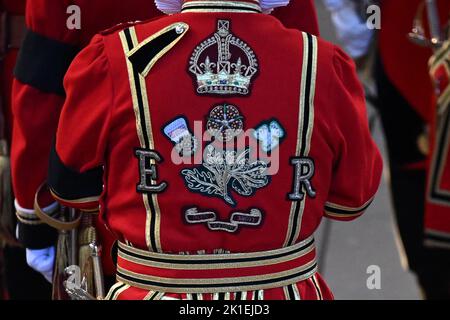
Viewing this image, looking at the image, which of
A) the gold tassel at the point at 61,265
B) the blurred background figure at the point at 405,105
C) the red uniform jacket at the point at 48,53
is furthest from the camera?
the blurred background figure at the point at 405,105

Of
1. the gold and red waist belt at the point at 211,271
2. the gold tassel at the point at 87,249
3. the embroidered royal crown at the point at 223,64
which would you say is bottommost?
the gold tassel at the point at 87,249

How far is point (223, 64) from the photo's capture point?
202cm

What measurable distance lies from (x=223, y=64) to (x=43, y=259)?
2.99 ft

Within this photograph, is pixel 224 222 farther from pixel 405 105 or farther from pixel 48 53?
pixel 405 105

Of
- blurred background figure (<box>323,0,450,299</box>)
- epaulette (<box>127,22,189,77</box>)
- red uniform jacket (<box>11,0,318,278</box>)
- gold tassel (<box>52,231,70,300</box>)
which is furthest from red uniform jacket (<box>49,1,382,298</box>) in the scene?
blurred background figure (<box>323,0,450,299</box>)

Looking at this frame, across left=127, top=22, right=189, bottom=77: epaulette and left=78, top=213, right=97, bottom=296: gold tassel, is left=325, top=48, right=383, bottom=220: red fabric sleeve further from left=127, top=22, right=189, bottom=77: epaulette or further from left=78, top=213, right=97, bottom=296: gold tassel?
left=78, top=213, right=97, bottom=296: gold tassel

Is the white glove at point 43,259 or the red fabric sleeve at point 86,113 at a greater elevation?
the red fabric sleeve at point 86,113

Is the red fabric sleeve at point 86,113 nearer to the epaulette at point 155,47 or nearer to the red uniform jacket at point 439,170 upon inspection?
the epaulette at point 155,47

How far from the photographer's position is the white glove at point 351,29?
404 centimetres

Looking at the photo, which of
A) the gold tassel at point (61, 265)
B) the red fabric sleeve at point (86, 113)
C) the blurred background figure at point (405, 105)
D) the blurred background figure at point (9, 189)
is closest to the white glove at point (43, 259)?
the gold tassel at point (61, 265)

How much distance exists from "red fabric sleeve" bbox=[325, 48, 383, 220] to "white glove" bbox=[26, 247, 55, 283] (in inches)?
32.7

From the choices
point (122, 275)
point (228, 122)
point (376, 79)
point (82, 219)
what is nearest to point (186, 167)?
point (228, 122)

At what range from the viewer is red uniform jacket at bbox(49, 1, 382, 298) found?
2008 mm

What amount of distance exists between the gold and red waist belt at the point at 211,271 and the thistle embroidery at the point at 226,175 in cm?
13
